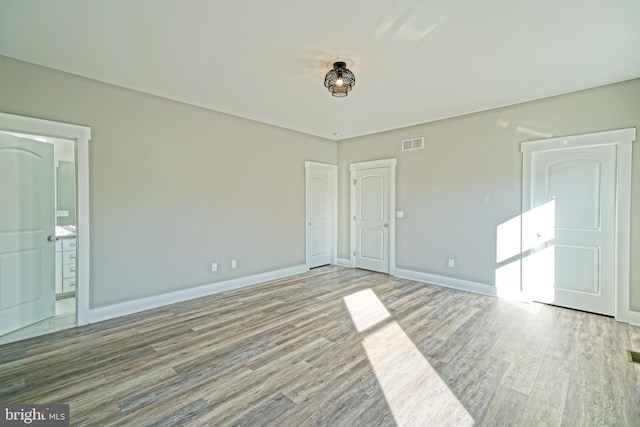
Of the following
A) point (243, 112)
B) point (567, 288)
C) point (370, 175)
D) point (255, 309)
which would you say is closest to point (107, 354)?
point (255, 309)

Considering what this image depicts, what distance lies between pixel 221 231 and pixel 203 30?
108 inches

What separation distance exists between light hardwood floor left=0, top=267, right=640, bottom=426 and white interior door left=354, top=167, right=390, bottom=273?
6.30 ft

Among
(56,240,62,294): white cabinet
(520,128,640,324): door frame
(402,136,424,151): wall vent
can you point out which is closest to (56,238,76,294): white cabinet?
(56,240,62,294): white cabinet

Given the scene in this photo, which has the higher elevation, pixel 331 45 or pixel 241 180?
pixel 331 45

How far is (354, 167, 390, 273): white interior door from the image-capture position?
5.52m

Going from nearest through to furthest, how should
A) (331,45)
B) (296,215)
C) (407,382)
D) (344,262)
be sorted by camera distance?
(407,382), (331,45), (296,215), (344,262)

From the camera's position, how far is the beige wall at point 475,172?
3365mm

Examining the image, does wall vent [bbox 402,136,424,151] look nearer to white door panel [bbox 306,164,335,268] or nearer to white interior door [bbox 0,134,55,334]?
white door panel [bbox 306,164,335,268]

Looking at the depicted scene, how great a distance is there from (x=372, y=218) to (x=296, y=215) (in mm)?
1517

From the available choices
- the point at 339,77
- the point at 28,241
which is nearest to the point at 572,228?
the point at 339,77

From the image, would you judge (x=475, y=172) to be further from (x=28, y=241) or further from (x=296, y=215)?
(x=28, y=241)

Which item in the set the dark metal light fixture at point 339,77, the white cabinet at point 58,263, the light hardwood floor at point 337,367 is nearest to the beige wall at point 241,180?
the light hardwood floor at point 337,367

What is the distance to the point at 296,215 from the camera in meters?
5.46

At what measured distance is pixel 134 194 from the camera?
353 cm
